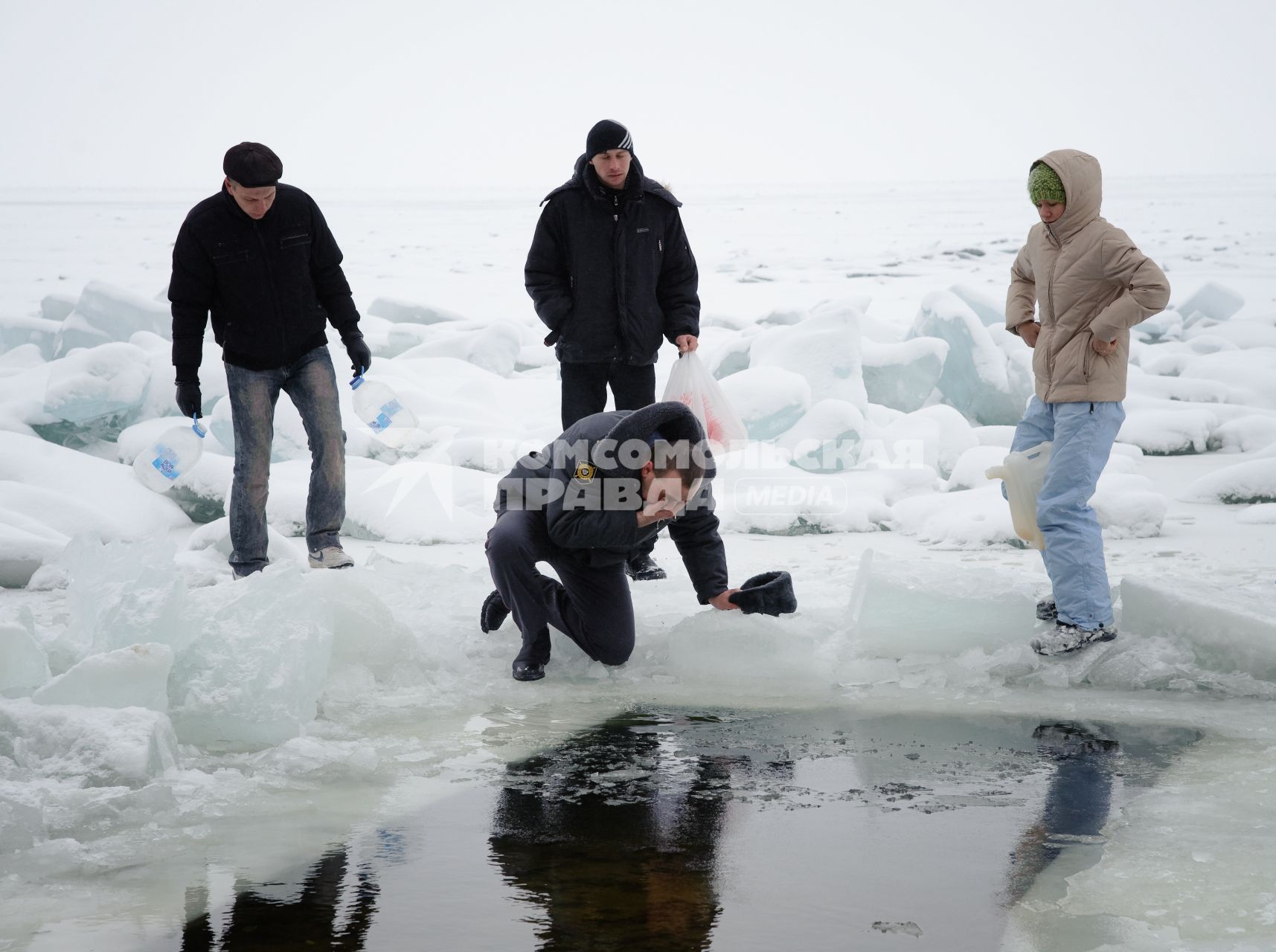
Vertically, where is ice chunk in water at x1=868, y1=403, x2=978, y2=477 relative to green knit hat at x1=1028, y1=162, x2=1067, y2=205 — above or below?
below

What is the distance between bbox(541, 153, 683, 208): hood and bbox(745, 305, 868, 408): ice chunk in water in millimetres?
2487

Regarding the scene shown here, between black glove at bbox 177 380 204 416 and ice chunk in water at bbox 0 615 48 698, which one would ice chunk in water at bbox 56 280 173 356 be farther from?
ice chunk in water at bbox 0 615 48 698

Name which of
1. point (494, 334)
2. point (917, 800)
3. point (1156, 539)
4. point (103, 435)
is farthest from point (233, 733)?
point (494, 334)

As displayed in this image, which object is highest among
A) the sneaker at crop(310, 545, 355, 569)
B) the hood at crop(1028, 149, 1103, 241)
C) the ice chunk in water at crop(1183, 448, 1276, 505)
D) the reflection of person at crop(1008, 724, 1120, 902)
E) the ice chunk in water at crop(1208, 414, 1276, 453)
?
the hood at crop(1028, 149, 1103, 241)

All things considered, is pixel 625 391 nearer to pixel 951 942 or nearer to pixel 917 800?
pixel 917 800

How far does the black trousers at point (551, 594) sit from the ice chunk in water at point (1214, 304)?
728 cm

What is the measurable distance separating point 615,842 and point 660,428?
0.99 meters

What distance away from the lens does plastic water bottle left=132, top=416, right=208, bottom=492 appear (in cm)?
461

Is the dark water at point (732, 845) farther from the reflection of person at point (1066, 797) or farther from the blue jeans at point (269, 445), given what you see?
the blue jeans at point (269, 445)

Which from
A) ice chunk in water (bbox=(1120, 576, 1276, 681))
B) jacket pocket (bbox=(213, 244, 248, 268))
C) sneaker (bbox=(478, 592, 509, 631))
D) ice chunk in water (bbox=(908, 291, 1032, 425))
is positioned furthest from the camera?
ice chunk in water (bbox=(908, 291, 1032, 425))

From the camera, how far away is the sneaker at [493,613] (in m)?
2.99

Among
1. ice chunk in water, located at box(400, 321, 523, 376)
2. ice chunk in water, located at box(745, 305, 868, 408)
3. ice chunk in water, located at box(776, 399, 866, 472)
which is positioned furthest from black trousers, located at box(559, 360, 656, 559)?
ice chunk in water, located at box(400, 321, 523, 376)

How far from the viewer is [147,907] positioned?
1653 mm

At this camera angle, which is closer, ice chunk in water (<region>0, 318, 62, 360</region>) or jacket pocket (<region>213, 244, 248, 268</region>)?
jacket pocket (<region>213, 244, 248, 268</region>)
